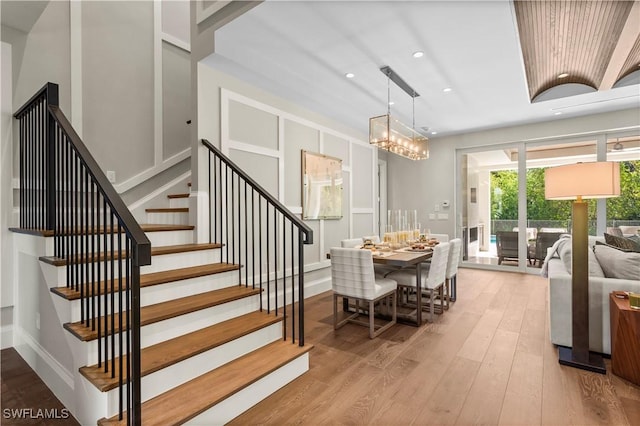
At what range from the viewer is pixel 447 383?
222 centimetres

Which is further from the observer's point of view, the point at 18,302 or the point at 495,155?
the point at 495,155

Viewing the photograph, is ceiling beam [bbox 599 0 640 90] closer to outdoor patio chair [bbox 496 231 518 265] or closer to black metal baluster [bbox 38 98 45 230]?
outdoor patio chair [bbox 496 231 518 265]

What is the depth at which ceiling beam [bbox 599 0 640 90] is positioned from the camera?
2.74 metres

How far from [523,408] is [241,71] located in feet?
12.5

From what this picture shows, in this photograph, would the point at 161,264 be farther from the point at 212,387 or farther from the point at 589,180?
the point at 589,180

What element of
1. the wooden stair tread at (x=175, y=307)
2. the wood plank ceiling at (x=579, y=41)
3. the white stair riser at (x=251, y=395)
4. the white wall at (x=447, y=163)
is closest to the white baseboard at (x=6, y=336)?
the wooden stair tread at (x=175, y=307)

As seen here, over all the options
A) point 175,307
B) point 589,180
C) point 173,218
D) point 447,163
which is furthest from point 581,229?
point 447,163

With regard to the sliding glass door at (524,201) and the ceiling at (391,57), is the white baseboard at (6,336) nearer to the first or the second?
the ceiling at (391,57)

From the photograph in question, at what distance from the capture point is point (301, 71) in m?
3.57

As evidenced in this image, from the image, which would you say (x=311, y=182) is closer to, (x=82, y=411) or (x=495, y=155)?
(x=82, y=411)

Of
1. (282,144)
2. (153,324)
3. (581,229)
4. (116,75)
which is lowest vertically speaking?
(153,324)

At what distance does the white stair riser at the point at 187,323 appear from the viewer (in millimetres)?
1883

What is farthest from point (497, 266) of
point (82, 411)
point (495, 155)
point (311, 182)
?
point (82, 411)

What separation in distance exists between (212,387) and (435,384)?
1501mm
